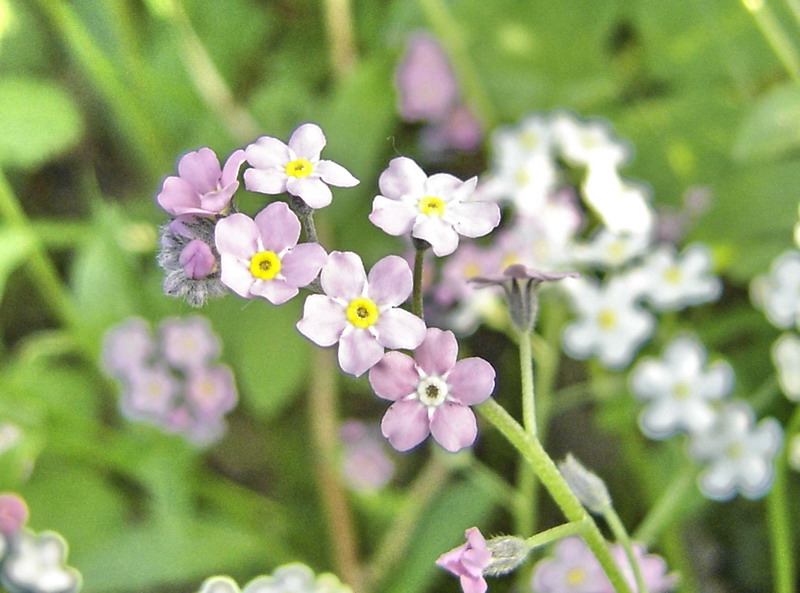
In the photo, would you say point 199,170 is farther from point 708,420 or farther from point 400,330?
point 708,420

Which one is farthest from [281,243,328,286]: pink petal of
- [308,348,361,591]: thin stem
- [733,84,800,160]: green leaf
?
[308,348,361,591]: thin stem

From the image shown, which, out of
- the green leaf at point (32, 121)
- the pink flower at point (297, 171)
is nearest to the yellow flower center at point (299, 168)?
the pink flower at point (297, 171)

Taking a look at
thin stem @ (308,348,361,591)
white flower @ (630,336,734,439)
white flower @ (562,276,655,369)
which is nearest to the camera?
white flower @ (630,336,734,439)

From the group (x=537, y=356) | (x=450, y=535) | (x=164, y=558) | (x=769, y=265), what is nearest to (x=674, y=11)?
(x=769, y=265)

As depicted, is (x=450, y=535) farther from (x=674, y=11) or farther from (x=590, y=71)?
(x=674, y=11)

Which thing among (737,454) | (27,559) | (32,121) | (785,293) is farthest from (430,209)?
(32,121)

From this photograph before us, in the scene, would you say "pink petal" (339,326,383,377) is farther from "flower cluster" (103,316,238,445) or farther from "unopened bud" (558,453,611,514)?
"flower cluster" (103,316,238,445)
